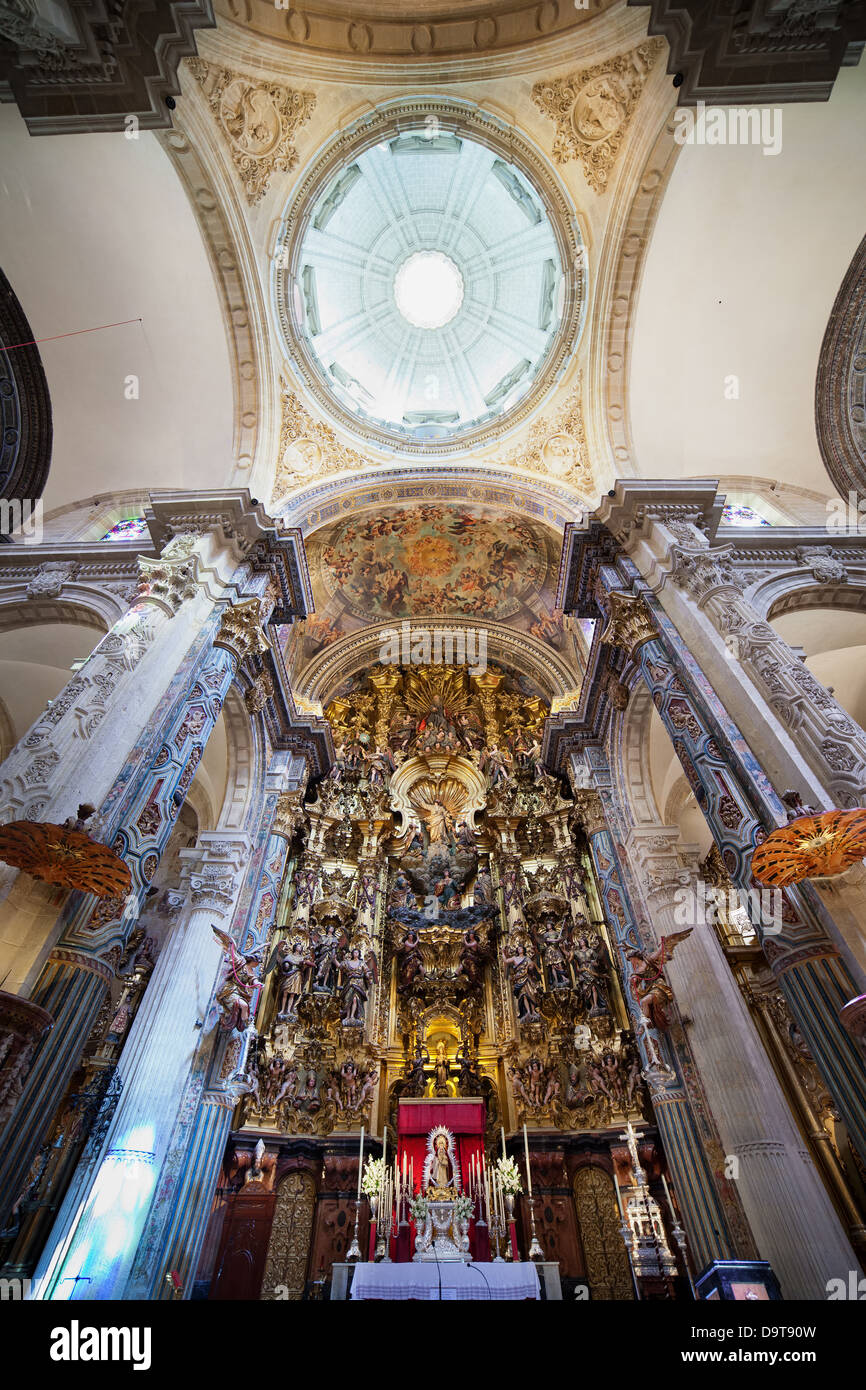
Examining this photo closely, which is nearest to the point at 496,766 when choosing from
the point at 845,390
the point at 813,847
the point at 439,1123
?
the point at 439,1123

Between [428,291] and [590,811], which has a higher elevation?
[428,291]

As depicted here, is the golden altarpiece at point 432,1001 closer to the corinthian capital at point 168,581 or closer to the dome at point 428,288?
the corinthian capital at point 168,581

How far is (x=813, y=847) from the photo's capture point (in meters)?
5.40

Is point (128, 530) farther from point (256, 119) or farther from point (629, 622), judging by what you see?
point (629, 622)

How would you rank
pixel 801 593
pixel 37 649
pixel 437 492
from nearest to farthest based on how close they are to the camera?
pixel 801 593, pixel 37 649, pixel 437 492

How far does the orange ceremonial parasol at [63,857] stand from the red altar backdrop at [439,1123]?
7.09 metres

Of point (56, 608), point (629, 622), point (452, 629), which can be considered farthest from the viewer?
point (452, 629)

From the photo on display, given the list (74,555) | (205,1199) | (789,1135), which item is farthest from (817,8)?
(205,1199)

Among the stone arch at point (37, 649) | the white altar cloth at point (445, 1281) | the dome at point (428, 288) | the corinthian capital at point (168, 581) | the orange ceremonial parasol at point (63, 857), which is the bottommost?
the white altar cloth at point (445, 1281)

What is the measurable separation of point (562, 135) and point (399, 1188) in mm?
18043

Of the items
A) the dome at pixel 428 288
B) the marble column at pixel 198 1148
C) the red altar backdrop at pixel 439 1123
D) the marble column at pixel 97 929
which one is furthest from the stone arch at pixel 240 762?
the dome at pixel 428 288

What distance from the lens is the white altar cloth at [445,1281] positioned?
611cm

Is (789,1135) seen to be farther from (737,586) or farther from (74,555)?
(74,555)

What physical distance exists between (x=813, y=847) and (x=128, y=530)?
43.1 feet
